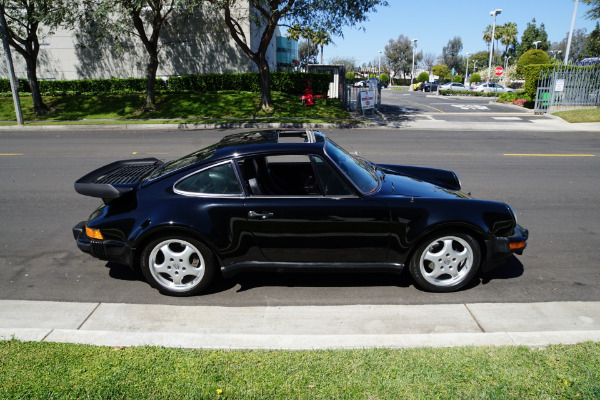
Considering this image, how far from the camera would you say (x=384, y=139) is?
615 inches

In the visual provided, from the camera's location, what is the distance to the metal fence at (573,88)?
23000 mm

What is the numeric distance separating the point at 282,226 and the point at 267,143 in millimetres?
963

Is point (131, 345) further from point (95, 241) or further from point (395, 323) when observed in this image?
point (395, 323)

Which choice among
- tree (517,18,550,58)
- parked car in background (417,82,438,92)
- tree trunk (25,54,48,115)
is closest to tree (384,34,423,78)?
tree (517,18,550,58)

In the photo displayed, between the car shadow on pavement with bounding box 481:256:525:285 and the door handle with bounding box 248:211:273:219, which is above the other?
the door handle with bounding box 248:211:273:219

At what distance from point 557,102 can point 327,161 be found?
2368 cm

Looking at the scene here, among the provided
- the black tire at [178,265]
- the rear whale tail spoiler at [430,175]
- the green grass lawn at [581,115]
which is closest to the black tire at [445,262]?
the rear whale tail spoiler at [430,175]

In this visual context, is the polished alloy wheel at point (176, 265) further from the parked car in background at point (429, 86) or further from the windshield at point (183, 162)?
the parked car in background at point (429, 86)

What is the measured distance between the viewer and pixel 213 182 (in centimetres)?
442

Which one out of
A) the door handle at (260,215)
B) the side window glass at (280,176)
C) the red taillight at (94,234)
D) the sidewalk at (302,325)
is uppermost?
the side window glass at (280,176)

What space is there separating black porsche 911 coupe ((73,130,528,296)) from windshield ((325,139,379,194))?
0.07 ft

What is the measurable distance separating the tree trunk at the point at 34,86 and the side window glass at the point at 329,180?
22.2 meters

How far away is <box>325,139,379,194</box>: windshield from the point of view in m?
4.46

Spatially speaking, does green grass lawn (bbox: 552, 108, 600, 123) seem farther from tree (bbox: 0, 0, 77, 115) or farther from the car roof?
tree (bbox: 0, 0, 77, 115)
